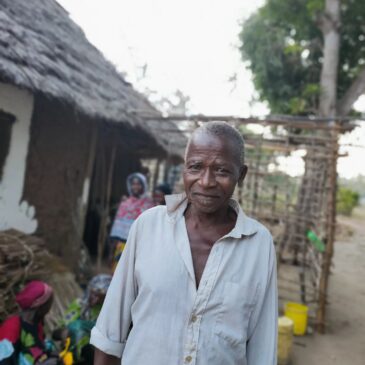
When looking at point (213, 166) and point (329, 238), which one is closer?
point (213, 166)

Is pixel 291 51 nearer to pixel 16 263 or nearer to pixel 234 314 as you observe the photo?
pixel 16 263

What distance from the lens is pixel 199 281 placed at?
1.30m

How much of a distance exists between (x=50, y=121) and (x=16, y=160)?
727mm

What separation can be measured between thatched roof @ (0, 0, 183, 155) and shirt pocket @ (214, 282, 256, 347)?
3223 millimetres

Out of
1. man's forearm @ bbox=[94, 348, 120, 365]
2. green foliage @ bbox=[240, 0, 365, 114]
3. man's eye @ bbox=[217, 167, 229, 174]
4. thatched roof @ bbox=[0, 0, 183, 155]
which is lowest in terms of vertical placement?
man's forearm @ bbox=[94, 348, 120, 365]

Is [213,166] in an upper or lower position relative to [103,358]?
upper

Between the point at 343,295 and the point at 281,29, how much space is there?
7506mm

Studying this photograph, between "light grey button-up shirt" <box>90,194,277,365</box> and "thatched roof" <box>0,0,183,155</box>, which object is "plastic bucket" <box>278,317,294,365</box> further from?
"thatched roof" <box>0,0,183,155</box>

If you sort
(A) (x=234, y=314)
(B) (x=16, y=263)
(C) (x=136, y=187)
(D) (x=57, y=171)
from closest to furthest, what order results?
(A) (x=234, y=314) < (B) (x=16, y=263) < (D) (x=57, y=171) < (C) (x=136, y=187)

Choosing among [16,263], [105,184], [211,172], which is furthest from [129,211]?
[211,172]

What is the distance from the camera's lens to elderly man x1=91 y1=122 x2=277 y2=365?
1.24m

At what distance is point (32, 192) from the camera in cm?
467

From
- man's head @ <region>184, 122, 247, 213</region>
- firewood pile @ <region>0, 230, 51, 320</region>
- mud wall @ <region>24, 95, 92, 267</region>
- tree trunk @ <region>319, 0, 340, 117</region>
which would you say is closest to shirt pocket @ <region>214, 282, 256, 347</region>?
man's head @ <region>184, 122, 247, 213</region>

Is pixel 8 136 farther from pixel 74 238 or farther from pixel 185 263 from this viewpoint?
pixel 185 263
